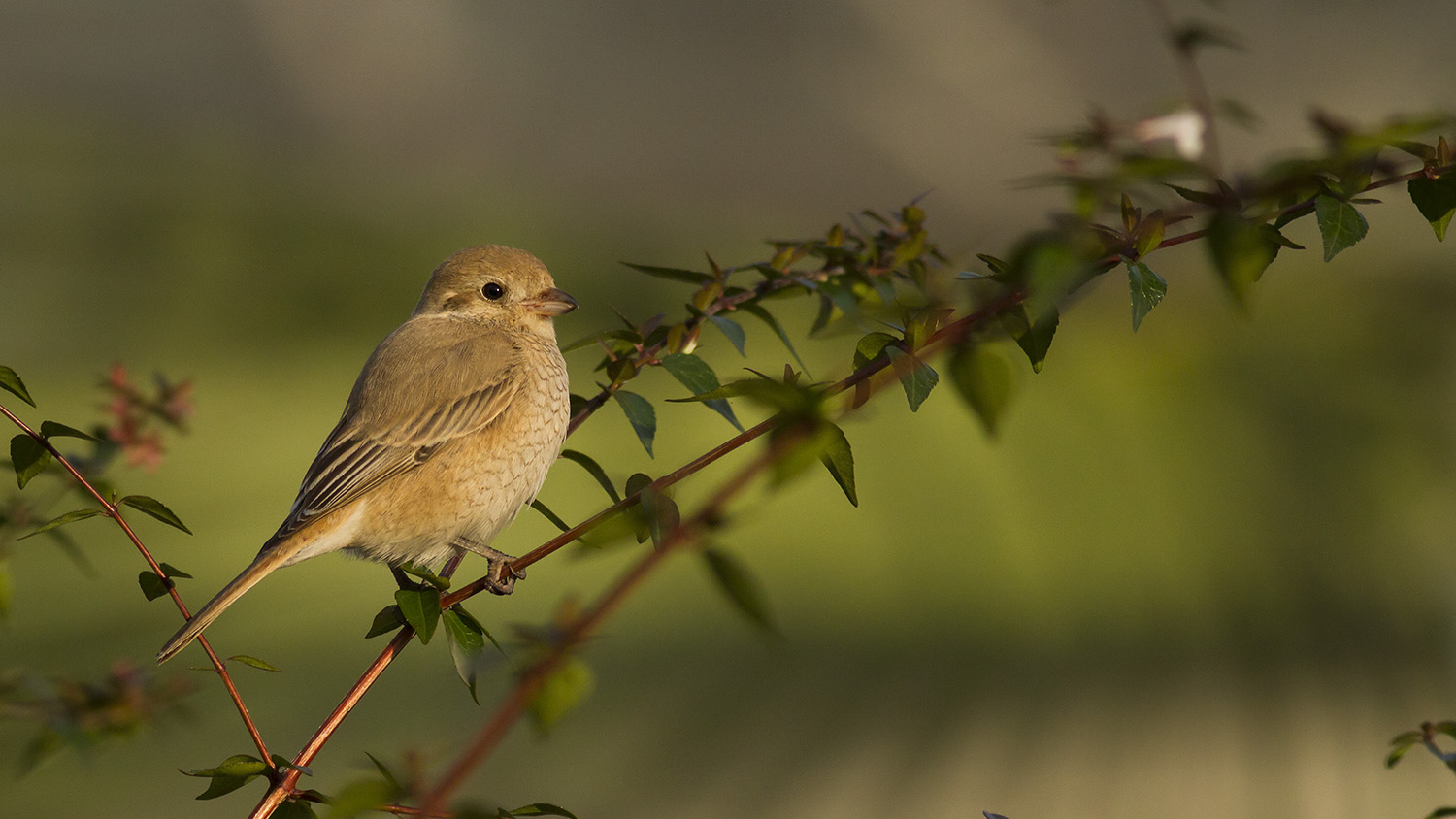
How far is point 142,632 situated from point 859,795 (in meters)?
2.49

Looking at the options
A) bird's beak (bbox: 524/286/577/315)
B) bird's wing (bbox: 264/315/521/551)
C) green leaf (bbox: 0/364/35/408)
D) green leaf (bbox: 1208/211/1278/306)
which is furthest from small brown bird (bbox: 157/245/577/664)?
green leaf (bbox: 1208/211/1278/306)

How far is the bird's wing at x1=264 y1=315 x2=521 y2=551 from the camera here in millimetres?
1731

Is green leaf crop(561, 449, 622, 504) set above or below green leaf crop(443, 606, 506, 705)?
above

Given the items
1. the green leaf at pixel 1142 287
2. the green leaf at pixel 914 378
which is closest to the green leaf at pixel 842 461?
the green leaf at pixel 914 378

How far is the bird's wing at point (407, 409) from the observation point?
5.68 feet

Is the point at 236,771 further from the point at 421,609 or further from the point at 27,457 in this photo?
the point at 27,457

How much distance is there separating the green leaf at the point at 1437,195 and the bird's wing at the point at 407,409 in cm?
135

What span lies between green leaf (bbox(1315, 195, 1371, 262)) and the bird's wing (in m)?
1.32

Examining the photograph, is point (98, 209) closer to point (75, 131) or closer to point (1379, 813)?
point (75, 131)

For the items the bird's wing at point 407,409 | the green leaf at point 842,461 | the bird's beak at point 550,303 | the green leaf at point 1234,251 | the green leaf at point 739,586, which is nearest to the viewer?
the green leaf at point 739,586

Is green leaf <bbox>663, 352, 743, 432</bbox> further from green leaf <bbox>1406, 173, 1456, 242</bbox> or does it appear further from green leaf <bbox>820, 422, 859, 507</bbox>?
green leaf <bbox>1406, 173, 1456, 242</bbox>

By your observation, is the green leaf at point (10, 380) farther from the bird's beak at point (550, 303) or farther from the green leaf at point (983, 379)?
the bird's beak at point (550, 303)

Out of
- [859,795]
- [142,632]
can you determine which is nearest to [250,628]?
→ [142,632]

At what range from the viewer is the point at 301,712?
3.81m
